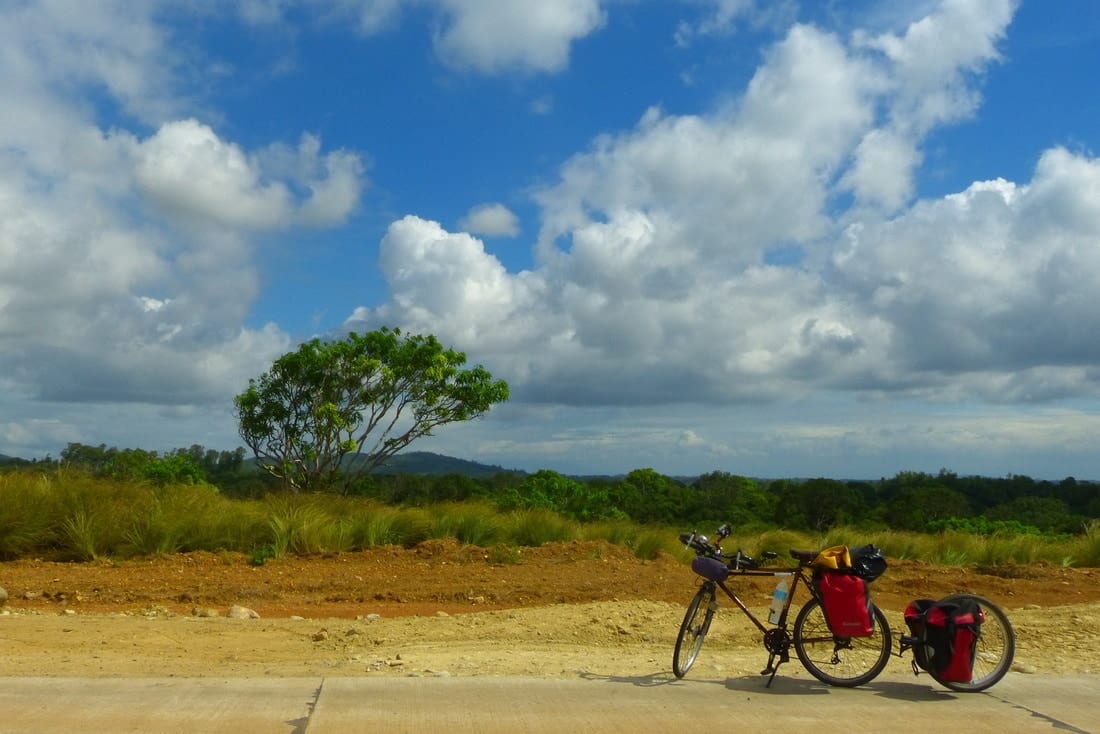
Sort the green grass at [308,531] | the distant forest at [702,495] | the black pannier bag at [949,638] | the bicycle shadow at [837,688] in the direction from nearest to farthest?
the black pannier bag at [949,638] < the bicycle shadow at [837,688] < the green grass at [308,531] < the distant forest at [702,495]

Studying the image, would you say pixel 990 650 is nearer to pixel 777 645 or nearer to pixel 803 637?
pixel 803 637

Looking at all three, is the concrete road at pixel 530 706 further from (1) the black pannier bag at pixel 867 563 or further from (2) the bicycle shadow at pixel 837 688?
(1) the black pannier bag at pixel 867 563

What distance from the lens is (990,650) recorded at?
7742 millimetres

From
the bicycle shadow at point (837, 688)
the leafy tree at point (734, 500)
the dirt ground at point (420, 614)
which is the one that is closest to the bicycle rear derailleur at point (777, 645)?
the bicycle shadow at point (837, 688)

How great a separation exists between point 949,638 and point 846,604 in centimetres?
73

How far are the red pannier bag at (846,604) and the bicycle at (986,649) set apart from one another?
1.07 feet

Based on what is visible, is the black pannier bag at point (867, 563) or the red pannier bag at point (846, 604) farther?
the black pannier bag at point (867, 563)

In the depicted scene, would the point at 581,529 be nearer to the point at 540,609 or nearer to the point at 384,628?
the point at 540,609

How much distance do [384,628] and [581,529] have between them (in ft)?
24.9

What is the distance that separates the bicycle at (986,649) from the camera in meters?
7.54

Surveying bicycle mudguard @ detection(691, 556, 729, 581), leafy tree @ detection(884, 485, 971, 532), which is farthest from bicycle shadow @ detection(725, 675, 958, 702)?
leafy tree @ detection(884, 485, 971, 532)

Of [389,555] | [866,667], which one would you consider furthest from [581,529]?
[866,667]

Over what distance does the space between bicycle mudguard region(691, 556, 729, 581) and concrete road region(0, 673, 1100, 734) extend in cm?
A: 79

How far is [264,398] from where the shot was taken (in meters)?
22.7
